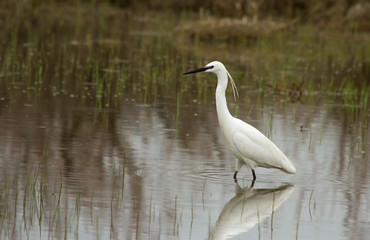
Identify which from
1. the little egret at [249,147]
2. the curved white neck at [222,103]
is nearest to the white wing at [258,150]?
the little egret at [249,147]

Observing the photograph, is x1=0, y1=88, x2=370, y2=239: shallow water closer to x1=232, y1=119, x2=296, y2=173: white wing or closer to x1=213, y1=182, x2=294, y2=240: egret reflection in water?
x1=213, y1=182, x2=294, y2=240: egret reflection in water

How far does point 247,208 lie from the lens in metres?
7.86

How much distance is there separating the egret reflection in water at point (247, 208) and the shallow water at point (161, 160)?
19 mm

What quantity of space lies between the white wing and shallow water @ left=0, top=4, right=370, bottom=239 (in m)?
0.26

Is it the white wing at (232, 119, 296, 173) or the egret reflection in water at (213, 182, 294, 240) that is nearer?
the egret reflection in water at (213, 182, 294, 240)

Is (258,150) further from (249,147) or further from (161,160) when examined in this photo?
(161,160)

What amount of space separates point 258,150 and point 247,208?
3.88 ft

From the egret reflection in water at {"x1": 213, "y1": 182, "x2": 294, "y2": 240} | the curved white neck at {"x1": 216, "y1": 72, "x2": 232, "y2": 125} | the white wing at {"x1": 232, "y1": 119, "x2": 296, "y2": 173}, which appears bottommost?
the egret reflection in water at {"x1": 213, "y1": 182, "x2": 294, "y2": 240}

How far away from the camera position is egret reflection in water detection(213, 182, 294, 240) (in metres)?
7.02

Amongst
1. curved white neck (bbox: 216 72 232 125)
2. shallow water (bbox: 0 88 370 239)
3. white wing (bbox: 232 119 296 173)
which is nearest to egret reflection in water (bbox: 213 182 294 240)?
shallow water (bbox: 0 88 370 239)

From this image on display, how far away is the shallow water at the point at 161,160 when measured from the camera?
7.09 metres

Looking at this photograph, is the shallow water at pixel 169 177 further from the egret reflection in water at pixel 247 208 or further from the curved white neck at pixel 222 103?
the curved white neck at pixel 222 103

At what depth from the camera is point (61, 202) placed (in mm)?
7480

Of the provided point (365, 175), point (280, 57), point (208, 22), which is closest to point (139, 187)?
point (365, 175)
